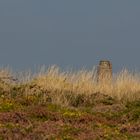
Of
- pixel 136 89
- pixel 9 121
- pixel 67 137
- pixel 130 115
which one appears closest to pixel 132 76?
pixel 136 89

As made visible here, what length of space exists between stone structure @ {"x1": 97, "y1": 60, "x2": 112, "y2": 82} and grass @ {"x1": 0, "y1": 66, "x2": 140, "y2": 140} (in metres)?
1.18

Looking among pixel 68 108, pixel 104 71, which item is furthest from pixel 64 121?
pixel 104 71

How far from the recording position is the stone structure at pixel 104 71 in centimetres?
2472

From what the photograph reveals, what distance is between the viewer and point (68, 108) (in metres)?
16.7

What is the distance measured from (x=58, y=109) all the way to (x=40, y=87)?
406 centimetres

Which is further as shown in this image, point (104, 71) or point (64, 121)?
point (104, 71)

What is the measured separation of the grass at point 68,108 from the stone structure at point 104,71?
1.18m

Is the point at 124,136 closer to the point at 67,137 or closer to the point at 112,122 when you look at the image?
the point at 67,137

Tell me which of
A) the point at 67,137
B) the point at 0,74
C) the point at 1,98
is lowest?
the point at 67,137

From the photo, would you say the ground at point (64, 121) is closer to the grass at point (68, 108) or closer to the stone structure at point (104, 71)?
the grass at point (68, 108)

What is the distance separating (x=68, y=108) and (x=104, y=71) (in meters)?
9.13

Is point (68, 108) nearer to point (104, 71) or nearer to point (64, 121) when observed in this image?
point (64, 121)

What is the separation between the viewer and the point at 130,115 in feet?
53.6

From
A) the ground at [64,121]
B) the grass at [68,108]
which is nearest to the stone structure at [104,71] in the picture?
the grass at [68,108]
